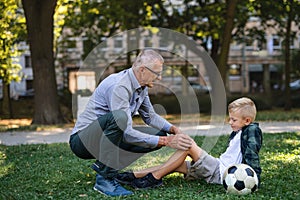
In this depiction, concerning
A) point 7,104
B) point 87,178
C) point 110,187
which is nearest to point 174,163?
point 110,187

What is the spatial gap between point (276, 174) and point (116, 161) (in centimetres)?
204

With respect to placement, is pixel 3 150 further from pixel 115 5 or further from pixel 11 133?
pixel 115 5

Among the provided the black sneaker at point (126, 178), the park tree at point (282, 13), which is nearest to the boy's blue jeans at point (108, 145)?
the black sneaker at point (126, 178)

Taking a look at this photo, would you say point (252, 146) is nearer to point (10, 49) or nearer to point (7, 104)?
point (10, 49)

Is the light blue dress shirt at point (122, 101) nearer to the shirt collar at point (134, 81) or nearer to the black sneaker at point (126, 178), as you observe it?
the shirt collar at point (134, 81)

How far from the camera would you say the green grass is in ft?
16.1

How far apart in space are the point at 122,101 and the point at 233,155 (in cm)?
131

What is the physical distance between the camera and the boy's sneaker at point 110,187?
488 centimetres

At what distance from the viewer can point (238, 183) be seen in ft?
15.5

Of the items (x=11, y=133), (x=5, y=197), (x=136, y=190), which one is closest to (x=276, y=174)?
(x=136, y=190)

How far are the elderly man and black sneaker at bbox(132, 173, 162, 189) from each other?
22cm

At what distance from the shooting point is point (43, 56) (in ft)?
51.3

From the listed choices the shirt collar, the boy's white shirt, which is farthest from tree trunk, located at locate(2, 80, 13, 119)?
the boy's white shirt

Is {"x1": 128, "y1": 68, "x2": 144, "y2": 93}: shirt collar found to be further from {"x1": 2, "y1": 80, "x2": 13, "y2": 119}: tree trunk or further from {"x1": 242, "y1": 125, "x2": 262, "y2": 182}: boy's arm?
{"x1": 2, "y1": 80, "x2": 13, "y2": 119}: tree trunk
